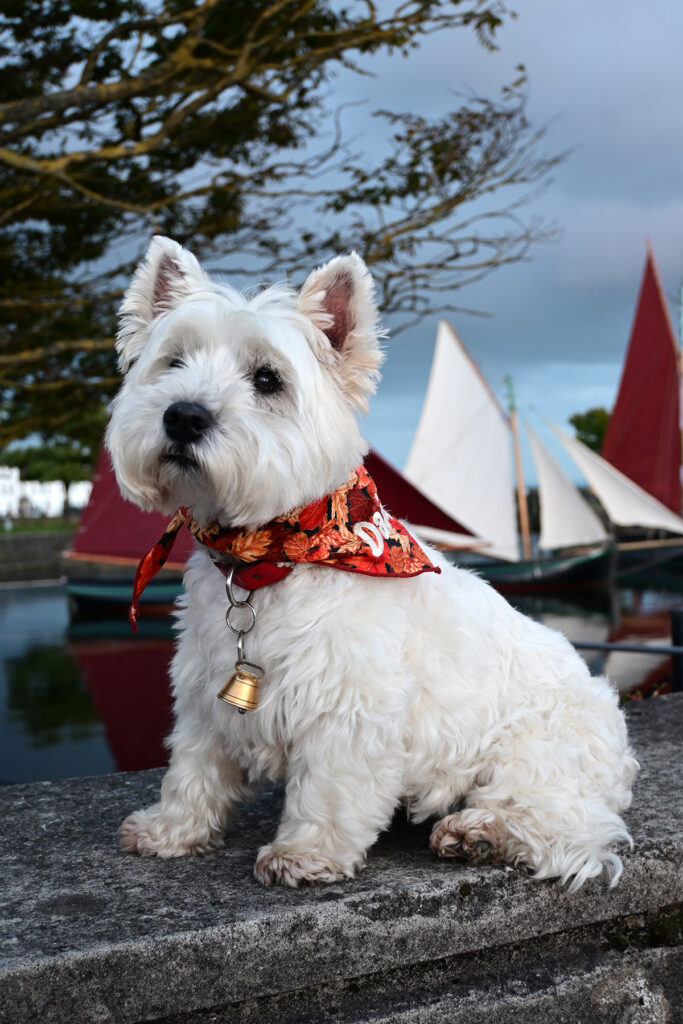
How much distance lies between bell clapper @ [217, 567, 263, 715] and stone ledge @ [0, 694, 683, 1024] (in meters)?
0.58

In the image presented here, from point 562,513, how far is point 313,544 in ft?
133

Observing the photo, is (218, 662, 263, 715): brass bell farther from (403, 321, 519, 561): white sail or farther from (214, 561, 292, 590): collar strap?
(403, 321, 519, 561): white sail

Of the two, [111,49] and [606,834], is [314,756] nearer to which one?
[606,834]

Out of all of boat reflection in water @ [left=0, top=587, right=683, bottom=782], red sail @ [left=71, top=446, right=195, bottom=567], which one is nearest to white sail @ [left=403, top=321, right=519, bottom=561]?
boat reflection in water @ [left=0, top=587, right=683, bottom=782]

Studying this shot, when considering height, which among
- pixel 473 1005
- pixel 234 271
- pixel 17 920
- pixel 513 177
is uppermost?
pixel 513 177

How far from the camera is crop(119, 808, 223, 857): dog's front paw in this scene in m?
3.11

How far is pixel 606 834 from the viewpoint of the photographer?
115 inches

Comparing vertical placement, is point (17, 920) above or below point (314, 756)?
below

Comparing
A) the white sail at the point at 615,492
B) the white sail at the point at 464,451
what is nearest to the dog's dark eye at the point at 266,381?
the white sail at the point at 464,451

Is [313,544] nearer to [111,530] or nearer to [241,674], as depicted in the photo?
[241,674]

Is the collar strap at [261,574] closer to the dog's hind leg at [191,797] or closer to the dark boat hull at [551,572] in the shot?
the dog's hind leg at [191,797]

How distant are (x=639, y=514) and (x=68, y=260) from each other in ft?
111

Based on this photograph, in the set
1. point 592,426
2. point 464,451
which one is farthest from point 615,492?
point 592,426

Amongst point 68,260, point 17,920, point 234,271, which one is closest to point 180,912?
point 17,920
